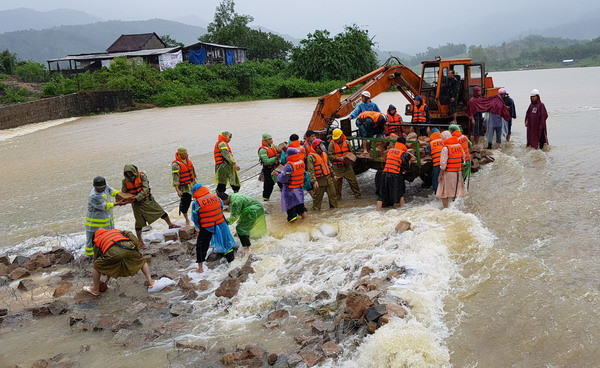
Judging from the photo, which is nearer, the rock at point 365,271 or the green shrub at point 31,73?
the rock at point 365,271

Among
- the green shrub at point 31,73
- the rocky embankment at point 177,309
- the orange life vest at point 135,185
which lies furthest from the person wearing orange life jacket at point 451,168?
the green shrub at point 31,73

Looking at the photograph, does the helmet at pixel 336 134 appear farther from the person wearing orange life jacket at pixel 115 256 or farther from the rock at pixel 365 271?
the person wearing orange life jacket at pixel 115 256

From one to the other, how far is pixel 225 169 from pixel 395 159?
3.36 m

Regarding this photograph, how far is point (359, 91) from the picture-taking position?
11.7 m

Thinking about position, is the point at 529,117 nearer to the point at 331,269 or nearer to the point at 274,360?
the point at 331,269

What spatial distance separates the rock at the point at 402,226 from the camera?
8078mm

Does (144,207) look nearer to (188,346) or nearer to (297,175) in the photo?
(297,175)

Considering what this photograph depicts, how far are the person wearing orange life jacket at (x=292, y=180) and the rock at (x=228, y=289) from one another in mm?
2454

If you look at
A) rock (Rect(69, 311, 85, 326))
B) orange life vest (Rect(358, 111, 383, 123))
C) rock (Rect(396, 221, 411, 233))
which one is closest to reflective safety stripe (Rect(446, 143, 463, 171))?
rock (Rect(396, 221, 411, 233))

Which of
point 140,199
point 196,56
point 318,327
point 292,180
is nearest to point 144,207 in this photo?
point 140,199

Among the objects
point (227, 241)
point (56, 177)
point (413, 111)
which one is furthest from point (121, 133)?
point (227, 241)

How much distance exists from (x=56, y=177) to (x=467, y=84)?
1235 centimetres

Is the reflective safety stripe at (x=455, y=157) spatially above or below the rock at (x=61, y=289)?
above

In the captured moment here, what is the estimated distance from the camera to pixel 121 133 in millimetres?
25422
